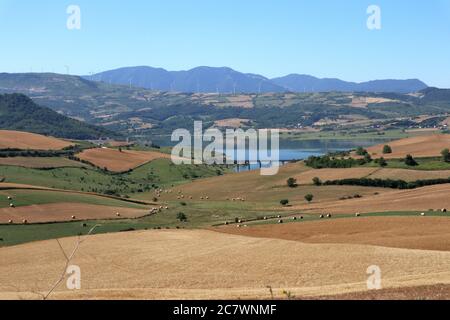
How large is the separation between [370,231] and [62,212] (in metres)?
33.3

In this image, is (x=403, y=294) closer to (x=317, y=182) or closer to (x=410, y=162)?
(x=317, y=182)

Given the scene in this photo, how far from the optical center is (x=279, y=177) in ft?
336

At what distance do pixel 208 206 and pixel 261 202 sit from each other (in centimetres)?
815

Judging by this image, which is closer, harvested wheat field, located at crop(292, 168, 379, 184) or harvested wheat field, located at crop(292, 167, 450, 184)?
harvested wheat field, located at crop(292, 167, 450, 184)

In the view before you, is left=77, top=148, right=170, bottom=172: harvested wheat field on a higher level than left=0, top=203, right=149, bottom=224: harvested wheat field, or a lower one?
lower

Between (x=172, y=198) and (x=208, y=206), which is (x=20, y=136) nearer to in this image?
(x=172, y=198)

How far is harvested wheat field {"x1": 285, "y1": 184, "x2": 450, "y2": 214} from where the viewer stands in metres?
59.5

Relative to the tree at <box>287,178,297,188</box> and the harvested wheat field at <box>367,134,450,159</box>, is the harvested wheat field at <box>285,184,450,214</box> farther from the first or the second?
the harvested wheat field at <box>367,134,450,159</box>

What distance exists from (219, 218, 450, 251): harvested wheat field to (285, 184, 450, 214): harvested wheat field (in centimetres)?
926

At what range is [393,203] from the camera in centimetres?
6375

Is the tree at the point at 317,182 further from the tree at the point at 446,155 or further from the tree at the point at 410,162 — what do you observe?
the tree at the point at 446,155

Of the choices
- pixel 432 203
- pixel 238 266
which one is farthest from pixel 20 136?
pixel 238 266

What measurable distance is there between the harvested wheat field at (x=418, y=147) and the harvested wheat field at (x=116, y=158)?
54.5 m

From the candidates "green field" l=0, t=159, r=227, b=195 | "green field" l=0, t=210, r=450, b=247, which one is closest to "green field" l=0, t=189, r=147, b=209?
"green field" l=0, t=210, r=450, b=247
